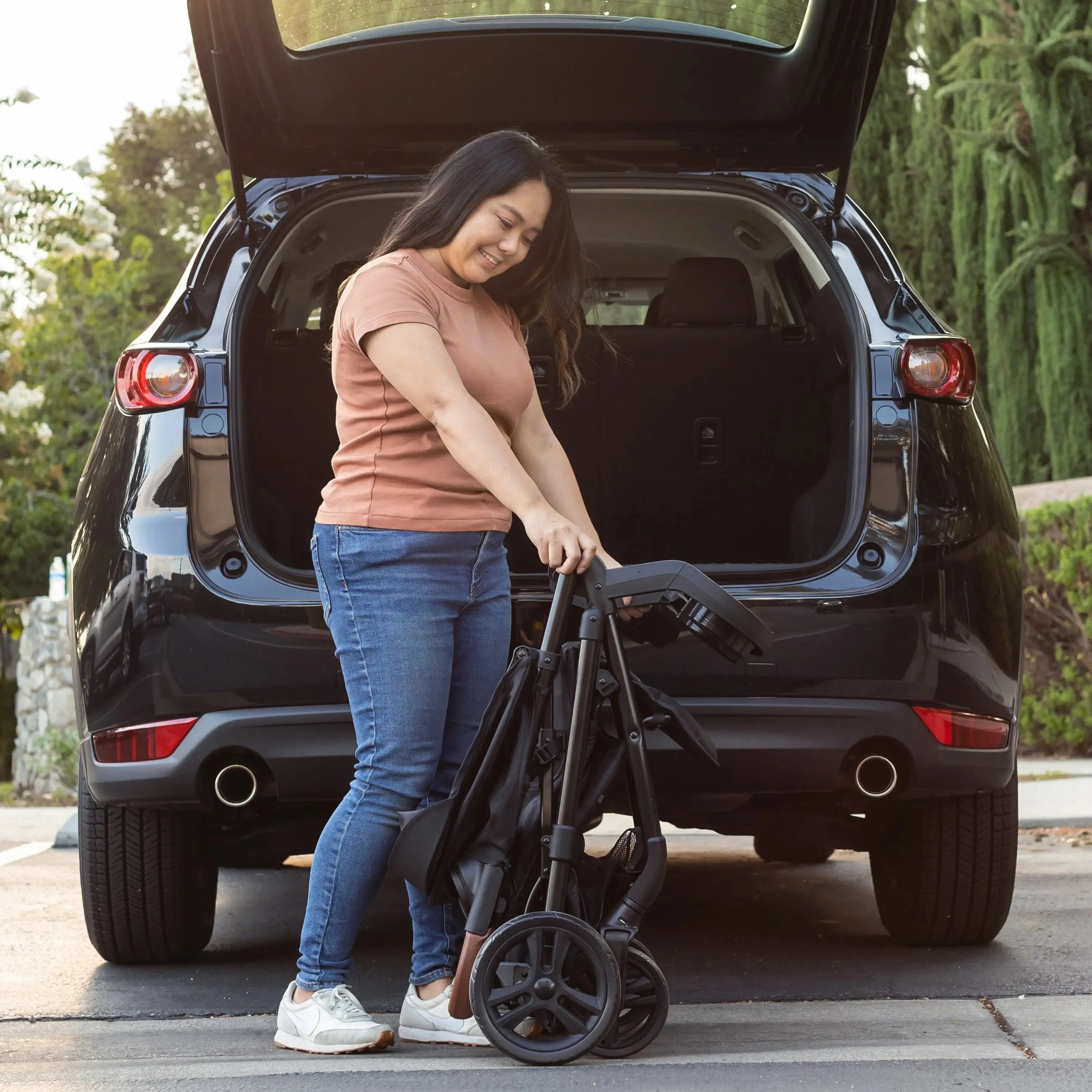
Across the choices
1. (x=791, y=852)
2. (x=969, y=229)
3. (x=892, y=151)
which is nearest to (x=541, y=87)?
(x=791, y=852)

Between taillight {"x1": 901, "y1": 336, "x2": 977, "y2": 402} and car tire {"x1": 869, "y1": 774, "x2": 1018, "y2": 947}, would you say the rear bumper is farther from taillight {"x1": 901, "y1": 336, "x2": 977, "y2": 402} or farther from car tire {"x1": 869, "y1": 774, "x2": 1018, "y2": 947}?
taillight {"x1": 901, "y1": 336, "x2": 977, "y2": 402}

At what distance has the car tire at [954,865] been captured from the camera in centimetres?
359

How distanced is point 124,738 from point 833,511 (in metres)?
1.55

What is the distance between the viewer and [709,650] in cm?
315

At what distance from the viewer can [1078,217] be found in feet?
40.7

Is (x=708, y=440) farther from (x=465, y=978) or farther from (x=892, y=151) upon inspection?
(x=892, y=151)

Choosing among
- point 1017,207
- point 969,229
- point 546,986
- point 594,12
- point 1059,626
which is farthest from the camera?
point 969,229

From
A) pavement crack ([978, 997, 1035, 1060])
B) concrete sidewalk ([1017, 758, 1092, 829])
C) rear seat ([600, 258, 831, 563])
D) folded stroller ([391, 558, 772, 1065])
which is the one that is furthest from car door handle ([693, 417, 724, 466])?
concrete sidewalk ([1017, 758, 1092, 829])

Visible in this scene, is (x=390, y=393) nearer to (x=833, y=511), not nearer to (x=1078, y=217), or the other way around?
(x=833, y=511)

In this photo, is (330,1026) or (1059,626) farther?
(1059,626)

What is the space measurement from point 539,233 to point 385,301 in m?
0.34

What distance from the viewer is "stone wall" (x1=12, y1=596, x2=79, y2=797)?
9.86m

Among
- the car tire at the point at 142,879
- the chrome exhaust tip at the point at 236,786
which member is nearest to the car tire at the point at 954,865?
the chrome exhaust tip at the point at 236,786

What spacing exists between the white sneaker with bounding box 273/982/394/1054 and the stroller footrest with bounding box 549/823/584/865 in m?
0.50
